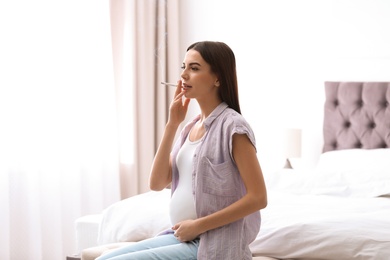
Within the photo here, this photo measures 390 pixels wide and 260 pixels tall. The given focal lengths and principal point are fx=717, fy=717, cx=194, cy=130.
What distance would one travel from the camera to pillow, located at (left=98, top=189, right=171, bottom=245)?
2838mm

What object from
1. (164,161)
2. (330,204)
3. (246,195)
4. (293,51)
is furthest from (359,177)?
(246,195)

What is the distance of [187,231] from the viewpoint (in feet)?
6.72

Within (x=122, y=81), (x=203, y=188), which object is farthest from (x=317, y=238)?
(x=122, y=81)

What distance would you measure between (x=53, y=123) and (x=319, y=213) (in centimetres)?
204

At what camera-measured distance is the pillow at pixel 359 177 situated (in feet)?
11.3

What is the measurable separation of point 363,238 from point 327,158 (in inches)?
78.6

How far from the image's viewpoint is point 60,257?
4348 mm

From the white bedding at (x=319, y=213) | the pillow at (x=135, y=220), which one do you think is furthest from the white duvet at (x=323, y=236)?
the pillow at (x=135, y=220)

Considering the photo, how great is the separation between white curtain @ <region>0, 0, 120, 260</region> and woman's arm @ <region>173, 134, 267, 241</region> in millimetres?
2299

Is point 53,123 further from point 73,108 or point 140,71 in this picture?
point 140,71

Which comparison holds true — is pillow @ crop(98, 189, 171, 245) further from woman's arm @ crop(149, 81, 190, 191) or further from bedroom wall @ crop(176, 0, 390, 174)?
bedroom wall @ crop(176, 0, 390, 174)

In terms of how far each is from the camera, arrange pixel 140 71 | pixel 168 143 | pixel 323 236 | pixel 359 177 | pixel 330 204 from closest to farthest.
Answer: pixel 168 143 → pixel 323 236 → pixel 330 204 → pixel 359 177 → pixel 140 71

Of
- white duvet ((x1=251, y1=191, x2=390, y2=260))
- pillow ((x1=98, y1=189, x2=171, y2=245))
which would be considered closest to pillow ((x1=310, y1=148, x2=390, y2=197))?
white duvet ((x1=251, y1=191, x2=390, y2=260))

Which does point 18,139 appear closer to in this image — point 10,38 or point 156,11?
point 10,38
